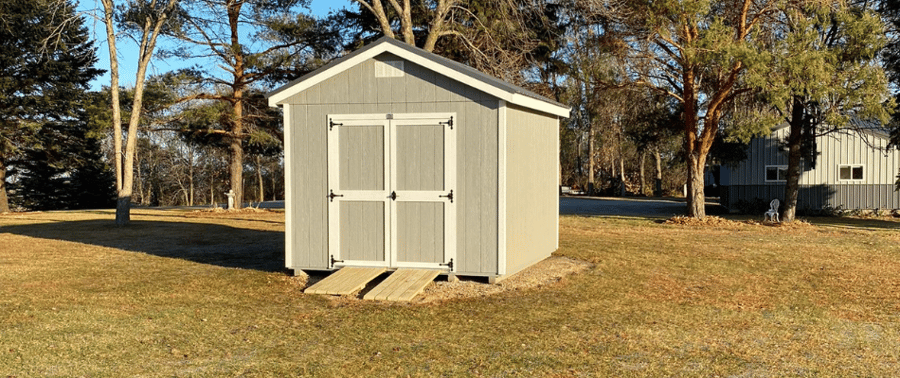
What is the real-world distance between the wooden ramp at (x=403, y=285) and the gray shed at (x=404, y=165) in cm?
24

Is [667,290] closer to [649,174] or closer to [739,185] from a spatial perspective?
[739,185]

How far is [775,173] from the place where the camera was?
25234 millimetres

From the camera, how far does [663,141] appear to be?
2288 centimetres

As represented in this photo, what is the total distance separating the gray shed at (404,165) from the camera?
356 inches

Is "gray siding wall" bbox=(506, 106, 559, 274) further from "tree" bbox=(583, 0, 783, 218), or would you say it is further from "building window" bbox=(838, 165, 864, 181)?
"building window" bbox=(838, 165, 864, 181)

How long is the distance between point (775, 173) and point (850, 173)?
239 cm

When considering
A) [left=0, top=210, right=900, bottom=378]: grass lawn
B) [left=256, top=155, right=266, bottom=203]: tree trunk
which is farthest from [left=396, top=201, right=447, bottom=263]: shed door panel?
[left=256, top=155, right=266, bottom=203]: tree trunk

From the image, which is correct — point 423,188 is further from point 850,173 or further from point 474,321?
point 850,173

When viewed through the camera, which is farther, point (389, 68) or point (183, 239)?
point (183, 239)

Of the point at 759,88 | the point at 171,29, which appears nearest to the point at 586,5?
the point at 759,88

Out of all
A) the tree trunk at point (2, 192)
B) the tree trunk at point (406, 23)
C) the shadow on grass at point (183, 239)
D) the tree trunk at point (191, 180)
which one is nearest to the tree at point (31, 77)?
the tree trunk at point (2, 192)

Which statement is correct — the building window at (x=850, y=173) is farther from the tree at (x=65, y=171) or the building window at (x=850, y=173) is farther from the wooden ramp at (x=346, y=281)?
the tree at (x=65, y=171)

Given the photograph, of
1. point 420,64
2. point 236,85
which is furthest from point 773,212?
point 236,85

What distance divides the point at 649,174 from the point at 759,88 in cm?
3527
